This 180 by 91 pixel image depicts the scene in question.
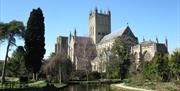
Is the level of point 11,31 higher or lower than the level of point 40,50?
higher

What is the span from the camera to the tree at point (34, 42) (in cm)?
4109

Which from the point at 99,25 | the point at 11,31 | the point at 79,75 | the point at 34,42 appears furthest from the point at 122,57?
the point at 99,25

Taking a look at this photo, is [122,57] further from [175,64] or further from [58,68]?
[175,64]

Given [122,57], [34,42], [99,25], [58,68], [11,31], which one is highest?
[99,25]

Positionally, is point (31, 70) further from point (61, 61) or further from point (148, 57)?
point (148, 57)

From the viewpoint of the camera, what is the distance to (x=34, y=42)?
41531mm

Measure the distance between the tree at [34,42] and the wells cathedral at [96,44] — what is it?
31.7 meters

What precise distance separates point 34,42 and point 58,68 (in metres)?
16.9

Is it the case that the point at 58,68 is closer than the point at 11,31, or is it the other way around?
the point at 11,31

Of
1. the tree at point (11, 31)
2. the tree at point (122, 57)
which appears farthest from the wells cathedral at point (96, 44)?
the tree at point (11, 31)

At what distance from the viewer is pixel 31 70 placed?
4200cm

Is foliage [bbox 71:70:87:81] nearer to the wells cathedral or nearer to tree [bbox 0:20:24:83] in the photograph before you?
the wells cathedral

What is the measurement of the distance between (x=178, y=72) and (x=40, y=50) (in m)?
20.4

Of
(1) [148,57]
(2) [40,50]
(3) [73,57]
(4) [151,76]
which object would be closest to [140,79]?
(4) [151,76]
